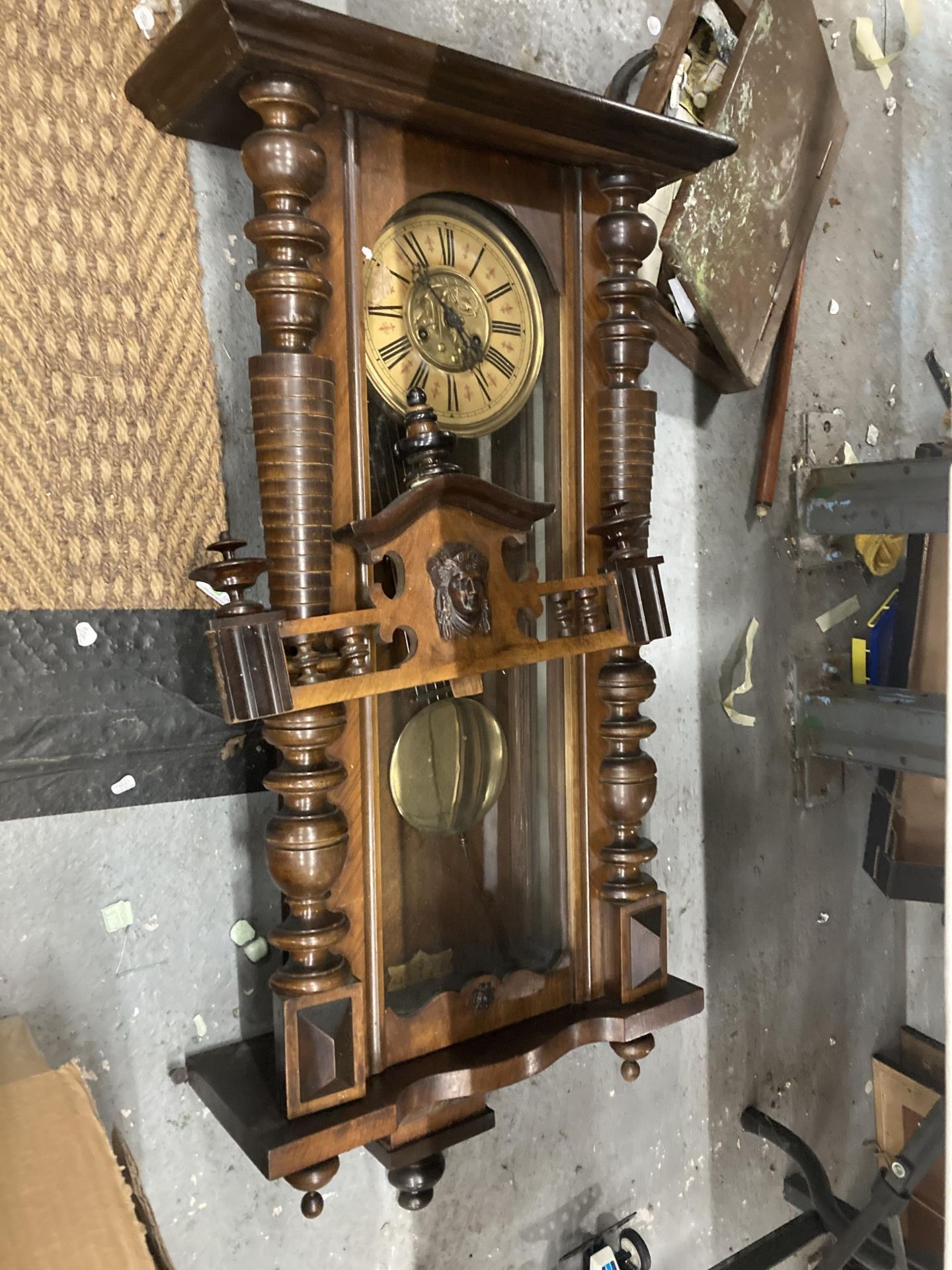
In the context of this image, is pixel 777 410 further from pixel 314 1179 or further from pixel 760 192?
pixel 314 1179

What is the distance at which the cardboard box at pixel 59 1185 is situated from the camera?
550 mm

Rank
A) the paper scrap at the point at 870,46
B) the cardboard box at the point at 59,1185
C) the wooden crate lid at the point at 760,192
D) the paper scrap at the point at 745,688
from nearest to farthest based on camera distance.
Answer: the cardboard box at the point at 59,1185
the wooden crate lid at the point at 760,192
the paper scrap at the point at 745,688
the paper scrap at the point at 870,46

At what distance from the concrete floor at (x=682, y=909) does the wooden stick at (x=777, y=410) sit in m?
0.02

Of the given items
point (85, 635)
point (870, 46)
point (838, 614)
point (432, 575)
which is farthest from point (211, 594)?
point (870, 46)

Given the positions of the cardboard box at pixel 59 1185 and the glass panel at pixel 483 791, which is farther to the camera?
the glass panel at pixel 483 791

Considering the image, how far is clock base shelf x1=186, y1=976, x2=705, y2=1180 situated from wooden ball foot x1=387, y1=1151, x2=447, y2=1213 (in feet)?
0.14

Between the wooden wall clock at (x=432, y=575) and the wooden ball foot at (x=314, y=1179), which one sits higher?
the wooden wall clock at (x=432, y=575)

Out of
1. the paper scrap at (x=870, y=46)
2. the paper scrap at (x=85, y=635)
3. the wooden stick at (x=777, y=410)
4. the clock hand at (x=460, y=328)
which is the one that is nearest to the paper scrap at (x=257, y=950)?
the paper scrap at (x=85, y=635)

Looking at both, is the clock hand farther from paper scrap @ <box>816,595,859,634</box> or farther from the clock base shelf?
paper scrap @ <box>816,595,859,634</box>

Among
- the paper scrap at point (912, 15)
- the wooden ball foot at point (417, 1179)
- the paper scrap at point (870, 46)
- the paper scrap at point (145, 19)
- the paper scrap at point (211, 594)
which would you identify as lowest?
the wooden ball foot at point (417, 1179)

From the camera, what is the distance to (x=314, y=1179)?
0.71m

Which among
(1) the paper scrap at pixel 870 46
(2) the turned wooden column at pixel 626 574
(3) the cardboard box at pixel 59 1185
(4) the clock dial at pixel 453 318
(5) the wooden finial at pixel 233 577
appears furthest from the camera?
(1) the paper scrap at pixel 870 46

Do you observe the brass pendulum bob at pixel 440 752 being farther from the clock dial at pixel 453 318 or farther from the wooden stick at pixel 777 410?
the wooden stick at pixel 777 410

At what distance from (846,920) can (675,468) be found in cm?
83
